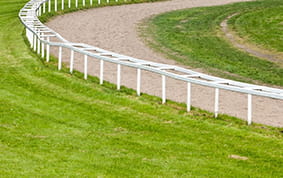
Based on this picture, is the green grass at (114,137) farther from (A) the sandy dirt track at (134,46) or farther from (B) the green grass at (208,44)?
(B) the green grass at (208,44)

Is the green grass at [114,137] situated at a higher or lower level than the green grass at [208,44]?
higher

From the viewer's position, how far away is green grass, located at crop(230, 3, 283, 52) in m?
31.4

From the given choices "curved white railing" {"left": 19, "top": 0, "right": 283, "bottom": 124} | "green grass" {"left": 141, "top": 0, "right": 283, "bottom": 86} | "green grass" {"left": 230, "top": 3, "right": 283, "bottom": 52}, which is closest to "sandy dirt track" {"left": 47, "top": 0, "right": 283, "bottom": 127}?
"curved white railing" {"left": 19, "top": 0, "right": 283, "bottom": 124}

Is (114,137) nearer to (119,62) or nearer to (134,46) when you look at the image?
(119,62)

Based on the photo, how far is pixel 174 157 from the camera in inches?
478

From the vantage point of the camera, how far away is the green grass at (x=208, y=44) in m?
24.1

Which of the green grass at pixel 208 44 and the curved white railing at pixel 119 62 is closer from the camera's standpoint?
the curved white railing at pixel 119 62

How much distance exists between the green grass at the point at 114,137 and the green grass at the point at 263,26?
12.8 meters

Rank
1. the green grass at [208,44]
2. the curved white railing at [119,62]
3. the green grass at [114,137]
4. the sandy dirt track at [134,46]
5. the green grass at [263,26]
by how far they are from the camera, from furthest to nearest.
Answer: the green grass at [263,26], the green grass at [208,44], the sandy dirt track at [134,46], the curved white railing at [119,62], the green grass at [114,137]

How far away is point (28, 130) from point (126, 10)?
28160 mm

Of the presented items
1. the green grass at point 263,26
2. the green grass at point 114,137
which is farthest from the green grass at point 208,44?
the green grass at point 114,137

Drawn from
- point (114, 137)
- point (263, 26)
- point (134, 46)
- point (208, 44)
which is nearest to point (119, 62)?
point (114, 137)

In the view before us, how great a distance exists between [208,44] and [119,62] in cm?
1173

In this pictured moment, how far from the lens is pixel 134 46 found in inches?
1170
